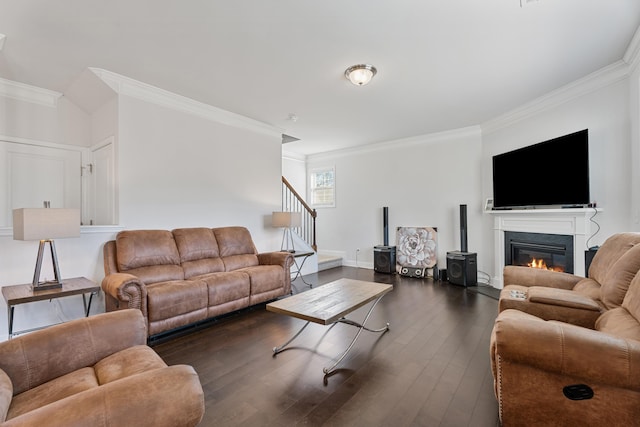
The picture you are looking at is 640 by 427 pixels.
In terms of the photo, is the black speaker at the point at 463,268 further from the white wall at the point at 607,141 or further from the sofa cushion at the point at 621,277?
the sofa cushion at the point at 621,277

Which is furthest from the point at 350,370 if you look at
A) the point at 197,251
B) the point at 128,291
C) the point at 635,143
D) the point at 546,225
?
the point at 635,143

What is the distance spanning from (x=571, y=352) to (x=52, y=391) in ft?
7.71

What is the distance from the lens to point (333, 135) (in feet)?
18.6

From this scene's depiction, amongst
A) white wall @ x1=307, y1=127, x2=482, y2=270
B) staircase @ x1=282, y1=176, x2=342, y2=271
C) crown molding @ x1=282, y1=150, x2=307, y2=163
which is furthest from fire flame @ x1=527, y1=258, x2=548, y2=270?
crown molding @ x1=282, y1=150, x2=307, y2=163

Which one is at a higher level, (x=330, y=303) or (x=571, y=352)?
(x=571, y=352)

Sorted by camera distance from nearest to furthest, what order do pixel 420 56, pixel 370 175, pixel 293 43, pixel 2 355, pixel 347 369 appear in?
pixel 2 355, pixel 347 369, pixel 293 43, pixel 420 56, pixel 370 175

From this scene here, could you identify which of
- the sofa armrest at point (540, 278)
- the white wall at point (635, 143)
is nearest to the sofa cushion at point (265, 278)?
the sofa armrest at point (540, 278)

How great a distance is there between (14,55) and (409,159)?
5.70 metres

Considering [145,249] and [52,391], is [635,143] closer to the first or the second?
[52,391]

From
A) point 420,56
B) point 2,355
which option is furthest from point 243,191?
point 2,355

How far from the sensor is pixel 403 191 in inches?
235

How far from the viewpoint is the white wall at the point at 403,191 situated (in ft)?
17.1

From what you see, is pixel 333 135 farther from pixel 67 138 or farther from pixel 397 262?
pixel 67 138

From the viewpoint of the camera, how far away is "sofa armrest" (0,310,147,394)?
1353 mm
